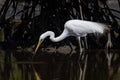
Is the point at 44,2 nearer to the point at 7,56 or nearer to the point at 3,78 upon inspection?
the point at 7,56

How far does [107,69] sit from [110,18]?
530 centimetres

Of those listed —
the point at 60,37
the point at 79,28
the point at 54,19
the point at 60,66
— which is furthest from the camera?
the point at 54,19

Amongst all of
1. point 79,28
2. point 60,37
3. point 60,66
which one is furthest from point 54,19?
point 60,66

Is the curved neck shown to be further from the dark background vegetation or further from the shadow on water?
the dark background vegetation

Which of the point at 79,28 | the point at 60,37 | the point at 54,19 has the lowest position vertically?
the point at 60,37

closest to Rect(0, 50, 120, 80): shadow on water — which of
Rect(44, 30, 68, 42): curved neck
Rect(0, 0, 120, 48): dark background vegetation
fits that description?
Rect(44, 30, 68, 42): curved neck

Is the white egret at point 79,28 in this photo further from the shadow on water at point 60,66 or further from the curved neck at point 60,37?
the shadow on water at point 60,66

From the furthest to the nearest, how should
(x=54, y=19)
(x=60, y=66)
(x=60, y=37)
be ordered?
(x=54, y=19)
(x=60, y=37)
(x=60, y=66)

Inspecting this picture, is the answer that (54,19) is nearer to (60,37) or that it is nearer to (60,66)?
(60,37)

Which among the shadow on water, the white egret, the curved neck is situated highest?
the white egret

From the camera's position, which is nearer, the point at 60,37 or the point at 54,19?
the point at 60,37

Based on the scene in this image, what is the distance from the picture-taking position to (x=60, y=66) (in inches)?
520

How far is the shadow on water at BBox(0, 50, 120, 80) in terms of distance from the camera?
11.9 meters

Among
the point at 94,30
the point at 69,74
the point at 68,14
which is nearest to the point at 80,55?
the point at 94,30
